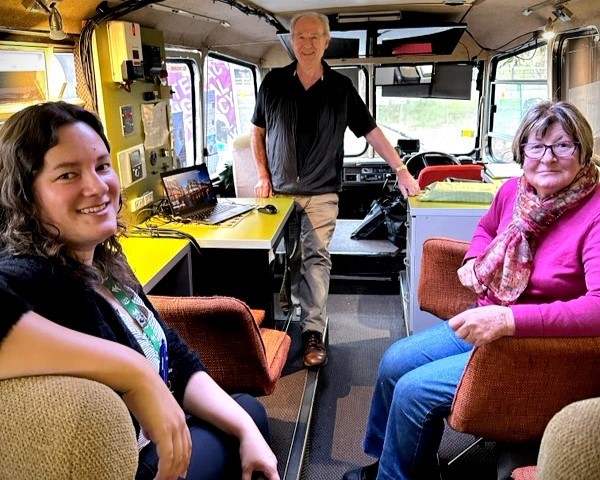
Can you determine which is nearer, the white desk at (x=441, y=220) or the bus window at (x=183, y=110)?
the white desk at (x=441, y=220)

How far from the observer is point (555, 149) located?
170cm

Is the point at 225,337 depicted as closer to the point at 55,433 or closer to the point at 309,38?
the point at 55,433

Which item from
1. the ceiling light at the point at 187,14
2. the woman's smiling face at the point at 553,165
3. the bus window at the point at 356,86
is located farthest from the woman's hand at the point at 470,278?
the bus window at the point at 356,86

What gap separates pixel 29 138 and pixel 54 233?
0.19 meters

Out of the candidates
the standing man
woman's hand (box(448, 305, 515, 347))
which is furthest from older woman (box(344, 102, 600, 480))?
the standing man

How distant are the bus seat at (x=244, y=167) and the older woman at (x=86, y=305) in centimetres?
253

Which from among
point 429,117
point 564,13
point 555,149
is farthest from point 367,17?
point 555,149

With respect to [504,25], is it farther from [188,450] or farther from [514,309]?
[188,450]

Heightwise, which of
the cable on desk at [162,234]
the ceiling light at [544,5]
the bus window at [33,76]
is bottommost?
the cable on desk at [162,234]

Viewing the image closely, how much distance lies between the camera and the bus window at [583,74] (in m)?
3.38

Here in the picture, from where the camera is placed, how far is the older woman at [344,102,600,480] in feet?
4.84

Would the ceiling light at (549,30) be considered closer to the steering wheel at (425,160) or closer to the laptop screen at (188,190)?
the steering wheel at (425,160)

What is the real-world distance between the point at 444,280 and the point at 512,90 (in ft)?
11.3

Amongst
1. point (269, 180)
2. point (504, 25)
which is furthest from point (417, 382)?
point (504, 25)
